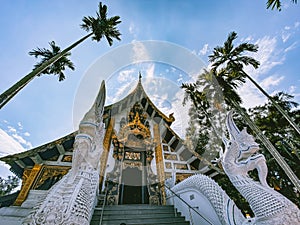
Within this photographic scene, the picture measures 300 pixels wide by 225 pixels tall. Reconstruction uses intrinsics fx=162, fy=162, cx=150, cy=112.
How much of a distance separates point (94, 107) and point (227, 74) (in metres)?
7.63

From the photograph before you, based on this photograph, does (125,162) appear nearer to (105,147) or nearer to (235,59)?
(105,147)

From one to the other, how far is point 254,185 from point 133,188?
18.6ft

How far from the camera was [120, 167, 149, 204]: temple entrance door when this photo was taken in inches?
275

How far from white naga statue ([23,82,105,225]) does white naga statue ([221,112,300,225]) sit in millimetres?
2622

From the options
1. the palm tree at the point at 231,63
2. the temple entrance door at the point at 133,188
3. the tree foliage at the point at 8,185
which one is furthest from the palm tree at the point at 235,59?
the tree foliage at the point at 8,185

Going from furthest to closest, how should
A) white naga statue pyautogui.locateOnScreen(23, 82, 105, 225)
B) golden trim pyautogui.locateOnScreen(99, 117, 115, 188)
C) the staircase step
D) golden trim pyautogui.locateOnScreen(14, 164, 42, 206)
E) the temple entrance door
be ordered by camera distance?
the temple entrance door → golden trim pyautogui.locateOnScreen(99, 117, 115, 188) → golden trim pyautogui.locateOnScreen(14, 164, 42, 206) → the staircase step → white naga statue pyautogui.locateOnScreen(23, 82, 105, 225)

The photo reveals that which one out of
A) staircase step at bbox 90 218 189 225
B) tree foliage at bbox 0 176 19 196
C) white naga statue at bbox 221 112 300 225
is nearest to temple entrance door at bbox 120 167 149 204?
staircase step at bbox 90 218 189 225

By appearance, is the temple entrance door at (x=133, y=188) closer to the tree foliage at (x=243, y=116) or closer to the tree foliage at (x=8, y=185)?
the tree foliage at (x=243, y=116)

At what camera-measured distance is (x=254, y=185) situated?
2920 millimetres

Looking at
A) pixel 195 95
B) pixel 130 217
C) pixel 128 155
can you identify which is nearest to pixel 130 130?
pixel 128 155

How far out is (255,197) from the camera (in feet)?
9.01

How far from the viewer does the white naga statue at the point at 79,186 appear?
174cm

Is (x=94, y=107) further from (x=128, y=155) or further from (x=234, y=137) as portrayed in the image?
(x=128, y=155)

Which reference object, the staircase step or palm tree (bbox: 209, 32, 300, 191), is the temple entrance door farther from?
palm tree (bbox: 209, 32, 300, 191)
